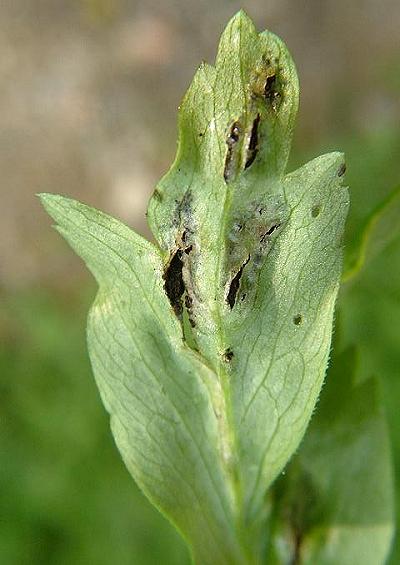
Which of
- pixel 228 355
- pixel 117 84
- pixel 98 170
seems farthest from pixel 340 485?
pixel 117 84

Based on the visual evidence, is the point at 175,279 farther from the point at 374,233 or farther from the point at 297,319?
the point at 374,233

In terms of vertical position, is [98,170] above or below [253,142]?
above

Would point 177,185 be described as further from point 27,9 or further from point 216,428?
point 27,9

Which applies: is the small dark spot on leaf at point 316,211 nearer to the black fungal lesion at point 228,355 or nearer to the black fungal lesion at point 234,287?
the black fungal lesion at point 234,287

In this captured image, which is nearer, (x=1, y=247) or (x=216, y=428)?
(x=216, y=428)

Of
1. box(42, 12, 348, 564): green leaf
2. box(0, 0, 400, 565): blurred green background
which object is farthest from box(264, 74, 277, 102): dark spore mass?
box(0, 0, 400, 565): blurred green background

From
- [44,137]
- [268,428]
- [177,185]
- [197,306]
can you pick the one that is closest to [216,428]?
[268,428]

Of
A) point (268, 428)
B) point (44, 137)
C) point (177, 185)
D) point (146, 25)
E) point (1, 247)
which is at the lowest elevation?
point (268, 428)

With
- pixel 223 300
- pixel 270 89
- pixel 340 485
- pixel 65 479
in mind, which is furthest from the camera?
pixel 65 479
